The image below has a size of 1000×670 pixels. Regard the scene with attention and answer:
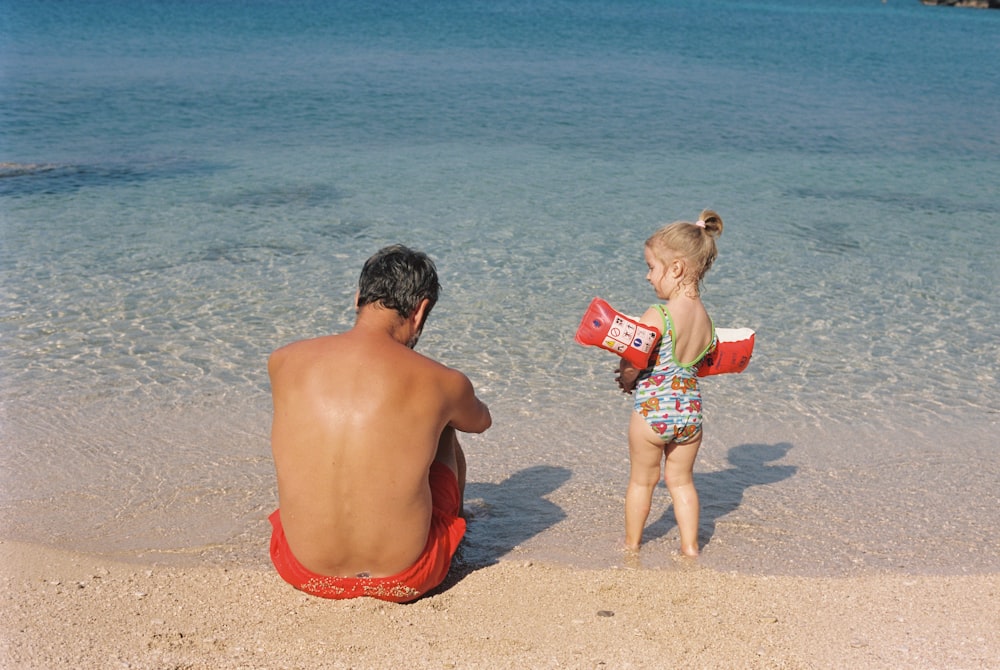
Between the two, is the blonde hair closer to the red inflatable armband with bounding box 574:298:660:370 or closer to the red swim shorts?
the red inflatable armband with bounding box 574:298:660:370

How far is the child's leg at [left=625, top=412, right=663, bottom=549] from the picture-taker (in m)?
3.73

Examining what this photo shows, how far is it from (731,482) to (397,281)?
8.11 feet

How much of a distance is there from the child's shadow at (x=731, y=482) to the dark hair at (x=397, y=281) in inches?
64.7

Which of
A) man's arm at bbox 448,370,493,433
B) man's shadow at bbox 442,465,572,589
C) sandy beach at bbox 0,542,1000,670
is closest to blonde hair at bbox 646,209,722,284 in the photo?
man's arm at bbox 448,370,493,433

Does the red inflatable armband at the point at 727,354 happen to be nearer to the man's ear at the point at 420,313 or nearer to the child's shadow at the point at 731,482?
the child's shadow at the point at 731,482

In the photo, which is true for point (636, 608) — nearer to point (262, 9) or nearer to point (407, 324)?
point (407, 324)

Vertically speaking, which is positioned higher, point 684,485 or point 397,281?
point 397,281

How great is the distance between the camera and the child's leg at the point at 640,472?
3.73 m

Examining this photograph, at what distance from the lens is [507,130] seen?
595 inches

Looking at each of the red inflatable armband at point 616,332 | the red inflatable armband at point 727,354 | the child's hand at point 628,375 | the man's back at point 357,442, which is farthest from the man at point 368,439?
the red inflatable armband at point 727,354

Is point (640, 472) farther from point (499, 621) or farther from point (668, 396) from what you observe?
point (499, 621)

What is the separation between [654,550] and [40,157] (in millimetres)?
11113

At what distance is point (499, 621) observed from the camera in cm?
327

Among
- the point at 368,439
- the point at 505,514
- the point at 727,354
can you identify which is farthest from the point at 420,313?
the point at 505,514
